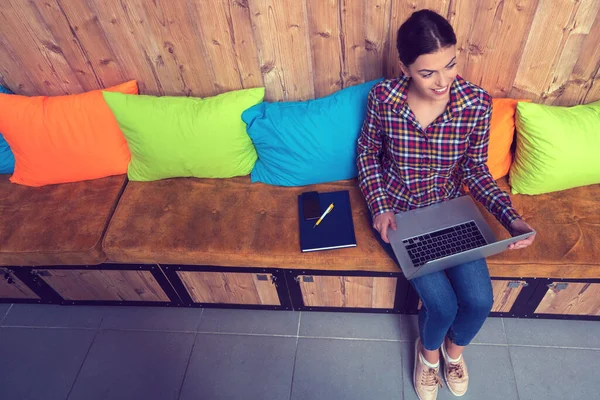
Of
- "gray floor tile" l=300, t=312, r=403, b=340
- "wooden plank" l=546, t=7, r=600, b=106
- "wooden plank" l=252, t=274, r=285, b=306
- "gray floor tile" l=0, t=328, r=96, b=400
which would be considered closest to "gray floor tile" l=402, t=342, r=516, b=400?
"gray floor tile" l=300, t=312, r=403, b=340

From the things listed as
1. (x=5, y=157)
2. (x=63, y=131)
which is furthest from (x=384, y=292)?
(x=5, y=157)

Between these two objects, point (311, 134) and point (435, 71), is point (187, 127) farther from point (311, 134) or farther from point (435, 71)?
point (435, 71)

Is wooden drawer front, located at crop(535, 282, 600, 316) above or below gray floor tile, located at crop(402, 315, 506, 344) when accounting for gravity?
above

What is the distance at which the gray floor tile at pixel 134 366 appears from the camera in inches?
74.3

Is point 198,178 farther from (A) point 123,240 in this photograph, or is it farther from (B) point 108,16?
(B) point 108,16

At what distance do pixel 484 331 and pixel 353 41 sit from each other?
4.66 ft

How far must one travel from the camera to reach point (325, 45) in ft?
5.71

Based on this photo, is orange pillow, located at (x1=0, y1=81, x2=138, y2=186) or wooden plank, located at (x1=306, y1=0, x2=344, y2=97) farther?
orange pillow, located at (x1=0, y1=81, x2=138, y2=186)

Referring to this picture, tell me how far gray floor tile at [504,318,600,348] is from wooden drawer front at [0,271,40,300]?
237 cm

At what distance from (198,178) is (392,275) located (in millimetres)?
1016

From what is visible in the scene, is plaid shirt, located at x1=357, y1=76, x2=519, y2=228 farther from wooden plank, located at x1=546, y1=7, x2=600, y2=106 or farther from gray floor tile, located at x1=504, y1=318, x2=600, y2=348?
gray floor tile, located at x1=504, y1=318, x2=600, y2=348

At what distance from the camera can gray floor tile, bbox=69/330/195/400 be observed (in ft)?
6.19

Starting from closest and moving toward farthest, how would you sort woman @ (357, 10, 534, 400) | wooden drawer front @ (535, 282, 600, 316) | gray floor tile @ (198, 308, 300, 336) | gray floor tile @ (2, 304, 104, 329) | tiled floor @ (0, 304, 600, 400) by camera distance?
woman @ (357, 10, 534, 400)
wooden drawer front @ (535, 282, 600, 316)
tiled floor @ (0, 304, 600, 400)
gray floor tile @ (198, 308, 300, 336)
gray floor tile @ (2, 304, 104, 329)

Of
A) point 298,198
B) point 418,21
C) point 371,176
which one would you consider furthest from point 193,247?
point 418,21
